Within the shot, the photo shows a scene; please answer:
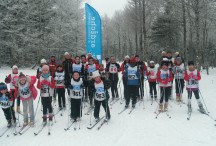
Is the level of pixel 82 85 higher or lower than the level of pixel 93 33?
lower

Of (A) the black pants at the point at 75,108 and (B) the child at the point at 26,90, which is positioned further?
(A) the black pants at the point at 75,108

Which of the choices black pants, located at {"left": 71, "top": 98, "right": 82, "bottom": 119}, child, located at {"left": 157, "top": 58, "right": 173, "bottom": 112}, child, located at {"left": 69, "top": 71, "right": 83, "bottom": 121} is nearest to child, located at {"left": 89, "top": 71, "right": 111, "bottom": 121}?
child, located at {"left": 69, "top": 71, "right": 83, "bottom": 121}

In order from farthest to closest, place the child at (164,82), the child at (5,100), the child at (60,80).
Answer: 1. the child at (60,80)
2. the child at (164,82)
3. the child at (5,100)

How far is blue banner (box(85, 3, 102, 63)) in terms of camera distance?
14.9m

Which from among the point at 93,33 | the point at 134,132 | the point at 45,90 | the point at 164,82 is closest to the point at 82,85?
the point at 45,90

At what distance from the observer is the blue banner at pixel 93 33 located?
1488 centimetres

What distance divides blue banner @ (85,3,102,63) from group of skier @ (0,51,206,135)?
3.10 m

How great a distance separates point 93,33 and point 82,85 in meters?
6.85

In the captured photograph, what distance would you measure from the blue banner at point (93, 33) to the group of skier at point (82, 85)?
10.2 feet

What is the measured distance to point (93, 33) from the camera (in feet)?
48.9

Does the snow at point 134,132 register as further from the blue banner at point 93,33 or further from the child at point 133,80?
the blue banner at point 93,33

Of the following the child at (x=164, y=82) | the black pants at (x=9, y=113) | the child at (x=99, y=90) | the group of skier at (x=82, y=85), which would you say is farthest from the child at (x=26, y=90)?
the child at (x=164, y=82)

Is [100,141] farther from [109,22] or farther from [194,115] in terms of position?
[109,22]

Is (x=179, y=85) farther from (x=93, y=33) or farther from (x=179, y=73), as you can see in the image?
(x=93, y=33)
